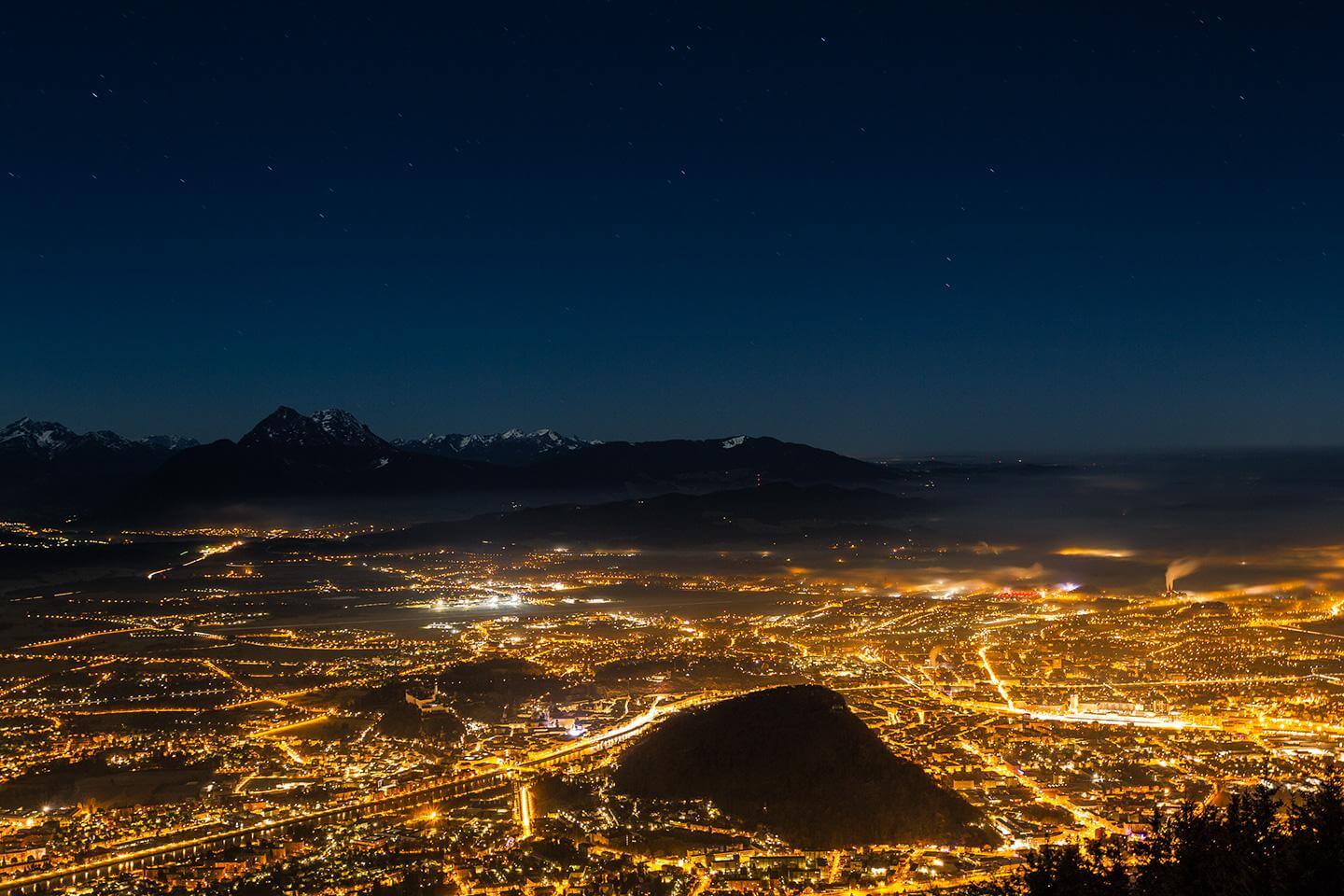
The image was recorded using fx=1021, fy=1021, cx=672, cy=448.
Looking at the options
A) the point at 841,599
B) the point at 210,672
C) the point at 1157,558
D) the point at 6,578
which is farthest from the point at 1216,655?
the point at 6,578

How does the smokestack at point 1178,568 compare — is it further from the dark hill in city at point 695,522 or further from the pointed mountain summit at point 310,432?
the pointed mountain summit at point 310,432

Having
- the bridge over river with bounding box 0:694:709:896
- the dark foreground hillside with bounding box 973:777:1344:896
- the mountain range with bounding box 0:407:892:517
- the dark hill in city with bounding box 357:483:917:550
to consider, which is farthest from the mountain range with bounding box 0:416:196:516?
the dark foreground hillside with bounding box 973:777:1344:896

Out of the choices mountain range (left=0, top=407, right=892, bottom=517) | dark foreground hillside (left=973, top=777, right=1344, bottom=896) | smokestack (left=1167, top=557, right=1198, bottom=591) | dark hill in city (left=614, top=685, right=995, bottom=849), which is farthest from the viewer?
mountain range (left=0, top=407, right=892, bottom=517)

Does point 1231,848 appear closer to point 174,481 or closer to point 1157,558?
point 1157,558

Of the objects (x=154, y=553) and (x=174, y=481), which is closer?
(x=154, y=553)

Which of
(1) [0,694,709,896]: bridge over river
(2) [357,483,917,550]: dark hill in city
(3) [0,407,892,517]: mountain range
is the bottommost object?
(1) [0,694,709,896]: bridge over river

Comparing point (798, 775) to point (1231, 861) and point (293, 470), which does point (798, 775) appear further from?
point (293, 470)

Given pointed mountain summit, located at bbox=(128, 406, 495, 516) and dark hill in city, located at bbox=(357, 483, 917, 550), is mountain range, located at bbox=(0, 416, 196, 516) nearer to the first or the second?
pointed mountain summit, located at bbox=(128, 406, 495, 516)
